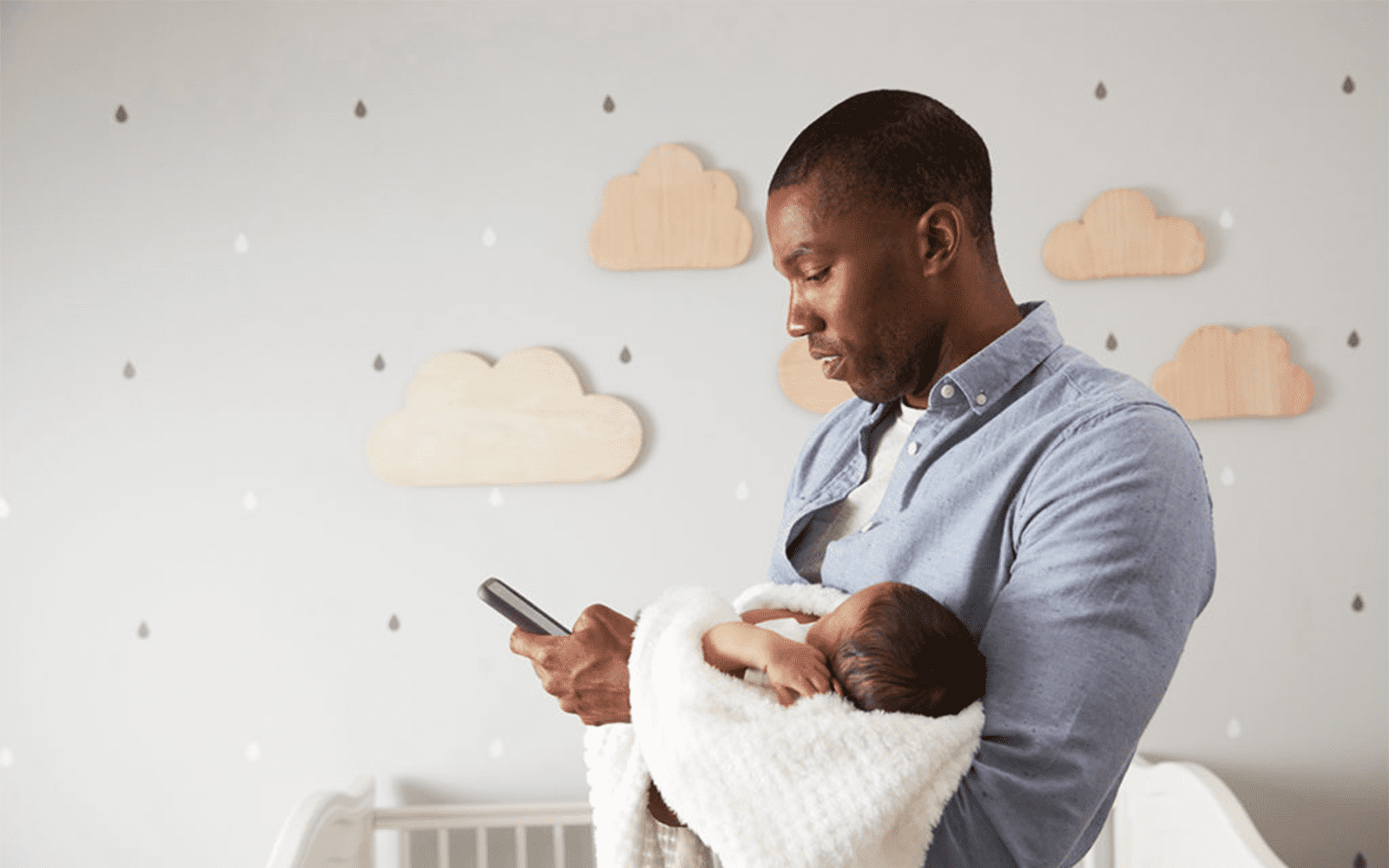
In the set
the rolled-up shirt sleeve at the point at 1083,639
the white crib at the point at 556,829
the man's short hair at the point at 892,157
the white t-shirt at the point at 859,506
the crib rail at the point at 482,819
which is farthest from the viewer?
the crib rail at the point at 482,819

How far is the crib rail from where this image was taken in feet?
5.46

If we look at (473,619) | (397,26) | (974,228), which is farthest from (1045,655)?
(397,26)

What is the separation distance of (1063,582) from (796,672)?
0.18 metres

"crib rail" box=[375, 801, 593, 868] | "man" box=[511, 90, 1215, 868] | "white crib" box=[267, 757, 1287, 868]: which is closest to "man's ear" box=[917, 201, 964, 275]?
"man" box=[511, 90, 1215, 868]

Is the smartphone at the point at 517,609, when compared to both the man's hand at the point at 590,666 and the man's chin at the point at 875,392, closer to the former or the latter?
the man's hand at the point at 590,666

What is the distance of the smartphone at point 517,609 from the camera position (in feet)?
2.36

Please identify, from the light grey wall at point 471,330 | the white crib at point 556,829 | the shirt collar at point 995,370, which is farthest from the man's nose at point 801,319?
the white crib at point 556,829

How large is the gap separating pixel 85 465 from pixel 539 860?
42.0 inches

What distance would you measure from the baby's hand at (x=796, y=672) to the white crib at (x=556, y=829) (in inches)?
41.8

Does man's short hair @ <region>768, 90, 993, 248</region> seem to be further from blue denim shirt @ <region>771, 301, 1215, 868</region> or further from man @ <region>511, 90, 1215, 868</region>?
blue denim shirt @ <region>771, 301, 1215, 868</region>

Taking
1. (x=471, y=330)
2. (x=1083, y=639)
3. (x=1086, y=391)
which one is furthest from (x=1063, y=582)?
(x=471, y=330)

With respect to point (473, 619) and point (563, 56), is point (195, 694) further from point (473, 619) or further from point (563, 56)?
point (563, 56)

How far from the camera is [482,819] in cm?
167

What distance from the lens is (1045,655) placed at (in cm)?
57
